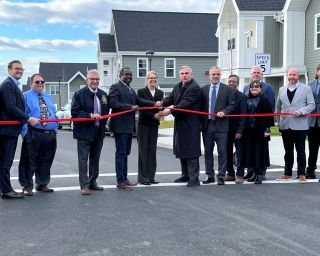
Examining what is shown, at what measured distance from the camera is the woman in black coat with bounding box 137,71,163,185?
9.99 meters

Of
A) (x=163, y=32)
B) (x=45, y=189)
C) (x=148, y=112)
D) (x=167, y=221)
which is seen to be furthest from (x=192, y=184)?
(x=163, y=32)

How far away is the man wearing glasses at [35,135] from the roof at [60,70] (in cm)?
6326

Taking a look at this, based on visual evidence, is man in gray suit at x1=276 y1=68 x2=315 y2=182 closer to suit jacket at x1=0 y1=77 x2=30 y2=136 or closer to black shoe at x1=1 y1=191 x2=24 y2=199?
suit jacket at x1=0 y1=77 x2=30 y2=136

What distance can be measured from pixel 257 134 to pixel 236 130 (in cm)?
42

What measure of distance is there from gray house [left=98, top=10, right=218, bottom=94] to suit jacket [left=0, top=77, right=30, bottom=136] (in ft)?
128

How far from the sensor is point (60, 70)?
72375 mm

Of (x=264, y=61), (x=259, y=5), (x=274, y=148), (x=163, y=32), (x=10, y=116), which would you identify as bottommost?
(x=274, y=148)

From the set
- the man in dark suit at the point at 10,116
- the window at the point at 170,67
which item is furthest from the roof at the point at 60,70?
the man in dark suit at the point at 10,116

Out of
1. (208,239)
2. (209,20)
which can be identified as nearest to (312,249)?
(208,239)

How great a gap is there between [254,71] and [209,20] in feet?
137

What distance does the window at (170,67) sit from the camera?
48.5 meters

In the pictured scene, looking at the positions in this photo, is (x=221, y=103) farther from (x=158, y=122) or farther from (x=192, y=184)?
(x=192, y=184)

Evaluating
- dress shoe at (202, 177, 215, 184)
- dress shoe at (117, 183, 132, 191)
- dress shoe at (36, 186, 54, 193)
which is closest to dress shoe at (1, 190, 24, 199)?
dress shoe at (36, 186, 54, 193)

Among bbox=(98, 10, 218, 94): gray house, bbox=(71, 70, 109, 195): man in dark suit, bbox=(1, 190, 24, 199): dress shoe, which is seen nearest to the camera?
bbox=(1, 190, 24, 199): dress shoe
